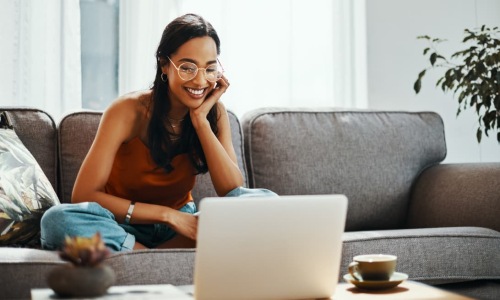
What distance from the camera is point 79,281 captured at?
47.7 inches

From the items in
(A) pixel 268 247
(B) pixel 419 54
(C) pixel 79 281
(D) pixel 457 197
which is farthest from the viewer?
(B) pixel 419 54

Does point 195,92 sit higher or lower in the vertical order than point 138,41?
lower

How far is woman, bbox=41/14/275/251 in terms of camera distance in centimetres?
222

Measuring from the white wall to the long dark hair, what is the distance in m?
1.86

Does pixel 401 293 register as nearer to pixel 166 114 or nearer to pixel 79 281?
pixel 79 281

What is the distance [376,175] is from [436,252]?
644 mm

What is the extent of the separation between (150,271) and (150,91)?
0.75m

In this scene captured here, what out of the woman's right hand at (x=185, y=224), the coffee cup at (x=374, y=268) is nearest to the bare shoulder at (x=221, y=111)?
the woman's right hand at (x=185, y=224)

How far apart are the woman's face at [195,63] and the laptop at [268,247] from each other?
1.03 m

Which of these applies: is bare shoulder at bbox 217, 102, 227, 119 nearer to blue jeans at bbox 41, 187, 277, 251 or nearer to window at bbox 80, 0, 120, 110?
blue jeans at bbox 41, 187, 277, 251

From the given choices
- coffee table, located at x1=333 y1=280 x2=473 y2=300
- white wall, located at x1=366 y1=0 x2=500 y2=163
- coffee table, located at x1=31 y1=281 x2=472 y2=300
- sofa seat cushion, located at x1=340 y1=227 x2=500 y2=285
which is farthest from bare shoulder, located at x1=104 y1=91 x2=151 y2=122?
white wall, located at x1=366 y1=0 x2=500 y2=163

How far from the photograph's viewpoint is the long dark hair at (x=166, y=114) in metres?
2.35

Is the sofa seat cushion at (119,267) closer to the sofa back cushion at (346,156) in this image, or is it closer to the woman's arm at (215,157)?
the woman's arm at (215,157)

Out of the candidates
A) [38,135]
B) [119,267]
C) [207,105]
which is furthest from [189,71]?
[119,267]
